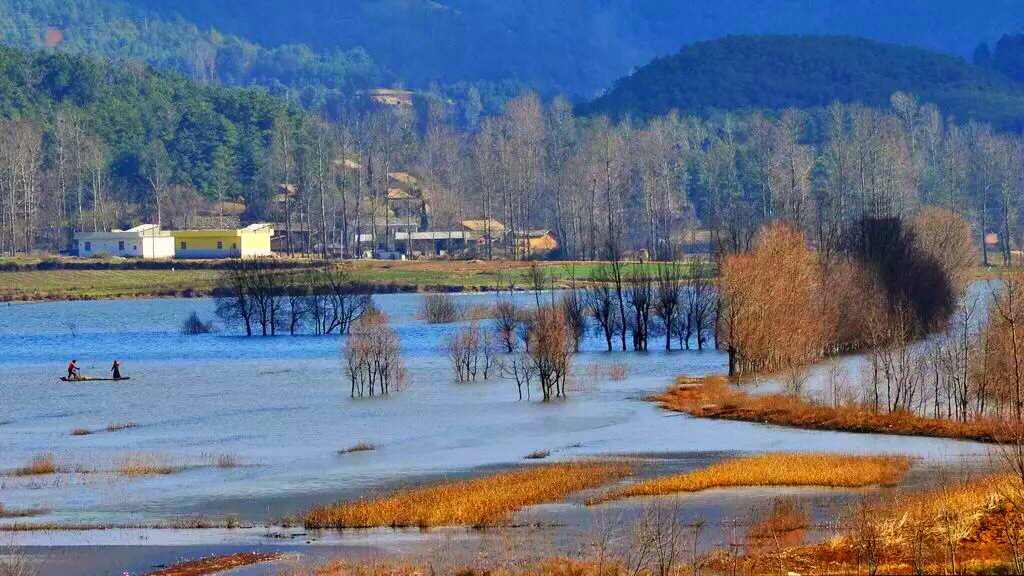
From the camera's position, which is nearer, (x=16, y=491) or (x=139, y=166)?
(x=16, y=491)

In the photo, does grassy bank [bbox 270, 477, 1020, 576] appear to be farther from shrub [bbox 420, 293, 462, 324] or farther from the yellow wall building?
the yellow wall building

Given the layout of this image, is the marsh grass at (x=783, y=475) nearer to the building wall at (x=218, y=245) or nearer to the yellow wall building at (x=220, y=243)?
the yellow wall building at (x=220, y=243)

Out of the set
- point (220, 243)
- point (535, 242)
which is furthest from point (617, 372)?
point (535, 242)

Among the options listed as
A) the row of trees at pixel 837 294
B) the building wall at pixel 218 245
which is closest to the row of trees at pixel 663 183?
the building wall at pixel 218 245

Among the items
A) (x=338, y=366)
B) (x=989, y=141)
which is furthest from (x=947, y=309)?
(x=989, y=141)

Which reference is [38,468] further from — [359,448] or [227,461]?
[359,448]

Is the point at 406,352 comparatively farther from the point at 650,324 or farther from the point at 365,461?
the point at 365,461
